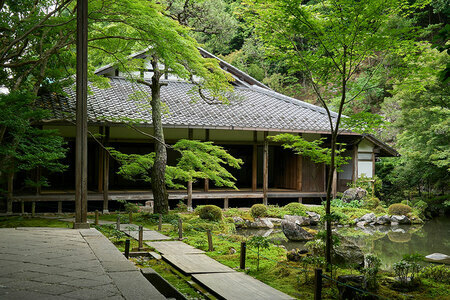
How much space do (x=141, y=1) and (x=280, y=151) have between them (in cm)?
1178

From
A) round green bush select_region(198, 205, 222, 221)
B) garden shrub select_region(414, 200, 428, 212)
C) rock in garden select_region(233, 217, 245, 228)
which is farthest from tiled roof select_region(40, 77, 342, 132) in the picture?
garden shrub select_region(414, 200, 428, 212)

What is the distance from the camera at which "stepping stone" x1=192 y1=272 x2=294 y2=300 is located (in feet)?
18.1

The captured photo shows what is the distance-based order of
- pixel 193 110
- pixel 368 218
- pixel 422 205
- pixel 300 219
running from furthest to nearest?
1. pixel 422 205
2. pixel 193 110
3. pixel 368 218
4. pixel 300 219

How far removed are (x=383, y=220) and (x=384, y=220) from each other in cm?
6

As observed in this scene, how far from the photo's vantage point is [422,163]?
18.6 meters

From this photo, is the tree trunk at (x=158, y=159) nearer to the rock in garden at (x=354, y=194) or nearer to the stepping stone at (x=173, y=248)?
the stepping stone at (x=173, y=248)

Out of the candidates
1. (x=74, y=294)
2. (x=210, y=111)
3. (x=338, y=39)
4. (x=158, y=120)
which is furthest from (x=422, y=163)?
(x=74, y=294)

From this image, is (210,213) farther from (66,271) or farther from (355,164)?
(66,271)

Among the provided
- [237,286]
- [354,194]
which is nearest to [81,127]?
[237,286]

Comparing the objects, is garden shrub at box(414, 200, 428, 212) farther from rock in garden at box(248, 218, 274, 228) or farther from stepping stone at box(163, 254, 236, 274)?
stepping stone at box(163, 254, 236, 274)

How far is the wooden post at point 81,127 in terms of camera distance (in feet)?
22.1

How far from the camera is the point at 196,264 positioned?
7305 millimetres

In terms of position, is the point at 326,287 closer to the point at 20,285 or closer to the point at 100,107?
the point at 20,285

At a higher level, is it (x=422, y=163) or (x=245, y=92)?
(x=245, y=92)
